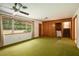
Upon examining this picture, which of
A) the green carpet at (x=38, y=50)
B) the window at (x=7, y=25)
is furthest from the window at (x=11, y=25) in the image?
the green carpet at (x=38, y=50)

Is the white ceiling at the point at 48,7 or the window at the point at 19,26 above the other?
the white ceiling at the point at 48,7

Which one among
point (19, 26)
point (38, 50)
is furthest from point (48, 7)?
point (19, 26)

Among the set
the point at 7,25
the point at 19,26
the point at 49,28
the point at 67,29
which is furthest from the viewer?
the point at 49,28

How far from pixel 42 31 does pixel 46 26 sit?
90 centimetres

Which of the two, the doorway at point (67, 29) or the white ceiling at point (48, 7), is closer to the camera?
the white ceiling at point (48, 7)

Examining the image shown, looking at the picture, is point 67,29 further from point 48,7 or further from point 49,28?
point 48,7

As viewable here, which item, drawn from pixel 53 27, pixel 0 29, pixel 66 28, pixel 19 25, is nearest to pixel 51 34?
pixel 53 27

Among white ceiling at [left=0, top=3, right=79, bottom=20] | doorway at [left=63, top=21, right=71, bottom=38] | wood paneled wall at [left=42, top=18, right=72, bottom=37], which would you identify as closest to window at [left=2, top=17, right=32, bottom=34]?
white ceiling at [left=0, top=3, right=79, bottom=20]

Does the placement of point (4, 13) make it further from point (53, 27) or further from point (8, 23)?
point (53, 27)

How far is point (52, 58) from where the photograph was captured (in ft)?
13.4

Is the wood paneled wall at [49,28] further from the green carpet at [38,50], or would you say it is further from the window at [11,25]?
the green carpet at [38,50]

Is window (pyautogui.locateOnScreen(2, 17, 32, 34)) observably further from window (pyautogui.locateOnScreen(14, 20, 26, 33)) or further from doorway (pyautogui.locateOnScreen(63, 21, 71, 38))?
doorway (pyautogui.locateOnScreen(63, 21, 71, 38))

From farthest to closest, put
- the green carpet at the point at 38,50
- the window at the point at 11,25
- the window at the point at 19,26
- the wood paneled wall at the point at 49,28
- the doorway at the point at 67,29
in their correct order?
the wood paneled wall at the point at 49,28
the doorway at the point at 67,29
the window at the point at 19,26
the window at the point at 11,25
the green carpet at the point at 38,50

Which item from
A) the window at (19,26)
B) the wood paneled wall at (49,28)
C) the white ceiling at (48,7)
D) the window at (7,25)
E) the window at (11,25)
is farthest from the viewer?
the wood paneled wall at (49,28)
